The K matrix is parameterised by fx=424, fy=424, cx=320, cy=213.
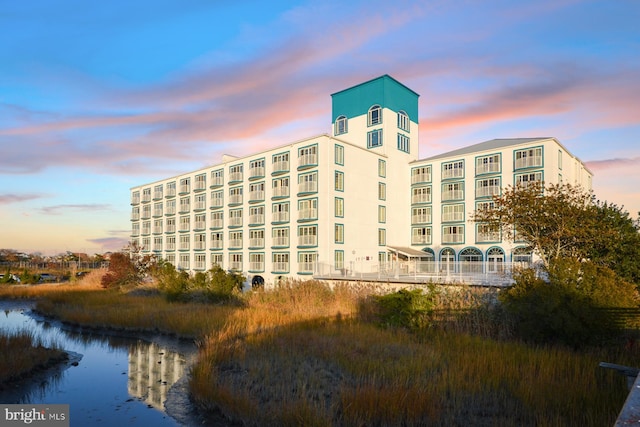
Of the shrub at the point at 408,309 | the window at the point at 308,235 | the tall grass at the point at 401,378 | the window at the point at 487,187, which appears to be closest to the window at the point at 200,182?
the window at the point at 308,235

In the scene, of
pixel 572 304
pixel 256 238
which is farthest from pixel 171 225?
pixel 572 304

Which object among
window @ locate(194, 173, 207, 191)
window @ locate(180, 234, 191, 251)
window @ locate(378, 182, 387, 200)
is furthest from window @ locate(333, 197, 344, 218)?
window @ locate(180, 234, 191, 251)

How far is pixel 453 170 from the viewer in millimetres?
41375

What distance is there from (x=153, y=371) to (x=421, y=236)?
34.3m

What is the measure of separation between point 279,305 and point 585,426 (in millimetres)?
15028

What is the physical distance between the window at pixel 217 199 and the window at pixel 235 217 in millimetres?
2111

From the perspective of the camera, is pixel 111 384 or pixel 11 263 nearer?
pixel 111 384

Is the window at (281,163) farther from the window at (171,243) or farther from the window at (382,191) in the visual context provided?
the window at (171,243)

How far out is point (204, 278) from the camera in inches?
1134

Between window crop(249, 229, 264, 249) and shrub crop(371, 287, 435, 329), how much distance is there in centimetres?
2714

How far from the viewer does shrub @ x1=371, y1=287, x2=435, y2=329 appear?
15.7 m

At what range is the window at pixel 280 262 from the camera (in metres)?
39.5

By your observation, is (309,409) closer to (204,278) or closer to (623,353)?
(623,353)

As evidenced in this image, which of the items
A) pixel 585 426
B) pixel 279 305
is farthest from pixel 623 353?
pixel 279 305
